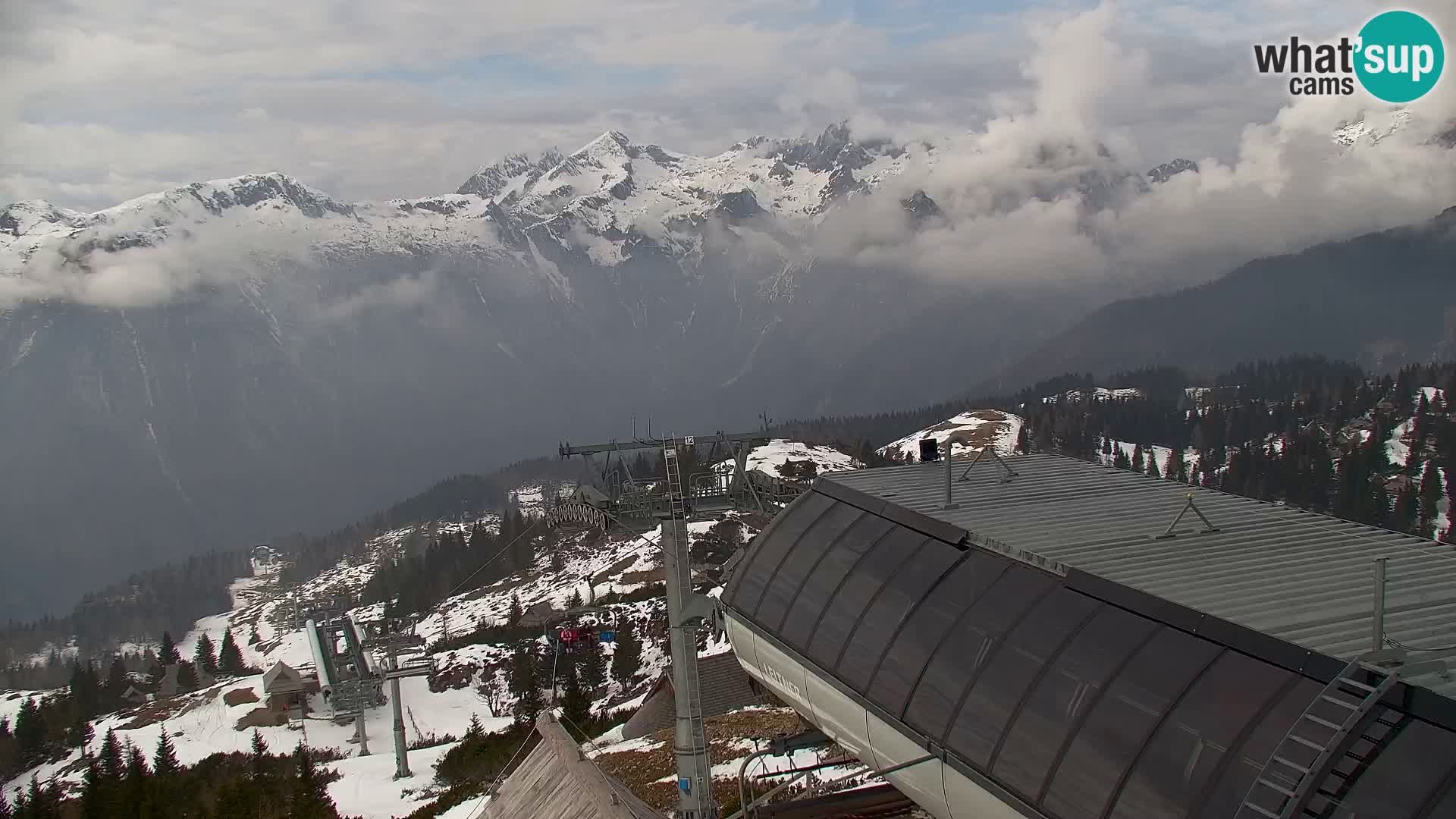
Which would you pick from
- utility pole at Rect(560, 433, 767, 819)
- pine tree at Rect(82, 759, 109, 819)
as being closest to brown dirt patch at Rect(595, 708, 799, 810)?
utility pole at Rect(560, 433, 767, 819)

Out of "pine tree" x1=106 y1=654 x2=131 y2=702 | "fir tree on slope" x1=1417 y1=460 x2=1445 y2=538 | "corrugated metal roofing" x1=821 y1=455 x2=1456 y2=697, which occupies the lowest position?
"pine tree" x1=106 y1=654 x2=131 y2=702

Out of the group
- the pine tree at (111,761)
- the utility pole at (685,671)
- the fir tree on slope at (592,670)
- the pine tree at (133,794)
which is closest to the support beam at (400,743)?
the pine tree at (133,794)

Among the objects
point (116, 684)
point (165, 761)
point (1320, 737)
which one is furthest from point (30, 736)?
point (1320, 737)

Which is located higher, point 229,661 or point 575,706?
point 575,706

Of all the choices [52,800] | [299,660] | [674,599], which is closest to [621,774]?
[674,599]

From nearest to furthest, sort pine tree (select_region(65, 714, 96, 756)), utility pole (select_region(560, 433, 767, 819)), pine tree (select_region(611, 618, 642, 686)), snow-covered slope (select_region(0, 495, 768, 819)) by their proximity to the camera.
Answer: utility pole (select_region(560, 433, 767, 819)) < snow-covered slope (select_region(0, 495, 768, 819)) < pine tree (select_region(611, 618, 642, 686)) < pine tree (select_region(65, 714, 96, 756))

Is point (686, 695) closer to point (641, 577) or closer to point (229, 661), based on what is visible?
point (641, 577)

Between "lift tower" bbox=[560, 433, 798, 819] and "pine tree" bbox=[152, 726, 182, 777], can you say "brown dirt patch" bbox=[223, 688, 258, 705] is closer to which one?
"pine tree" bbox=[152, 726, 182, 777]
